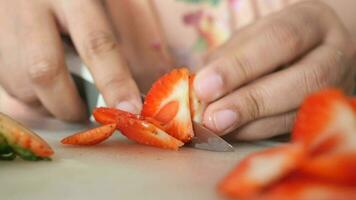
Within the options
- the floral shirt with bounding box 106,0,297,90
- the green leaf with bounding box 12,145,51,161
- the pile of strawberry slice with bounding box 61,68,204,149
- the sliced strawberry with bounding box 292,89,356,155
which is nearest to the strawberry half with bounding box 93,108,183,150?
the pile of strawberry slice with bounding box 61,68,204,149

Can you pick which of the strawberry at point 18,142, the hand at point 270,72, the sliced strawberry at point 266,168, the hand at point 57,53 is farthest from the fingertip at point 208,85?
the sliced strawberry at point 266,168

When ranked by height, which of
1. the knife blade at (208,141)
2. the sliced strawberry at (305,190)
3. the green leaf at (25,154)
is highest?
the sliced strawberry at (305,190)

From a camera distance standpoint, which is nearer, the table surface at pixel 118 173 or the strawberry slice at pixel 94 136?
the table surface at pixel 118 173

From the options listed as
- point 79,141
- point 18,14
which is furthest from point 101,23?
point 79,141

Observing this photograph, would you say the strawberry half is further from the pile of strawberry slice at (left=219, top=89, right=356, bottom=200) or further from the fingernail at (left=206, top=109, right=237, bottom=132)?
the pile of strawberry slice at (left=219, top=89, right=356, bottom=200)

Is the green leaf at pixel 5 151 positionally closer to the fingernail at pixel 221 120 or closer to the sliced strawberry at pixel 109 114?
the sliced strawberry at pixel 109 114
